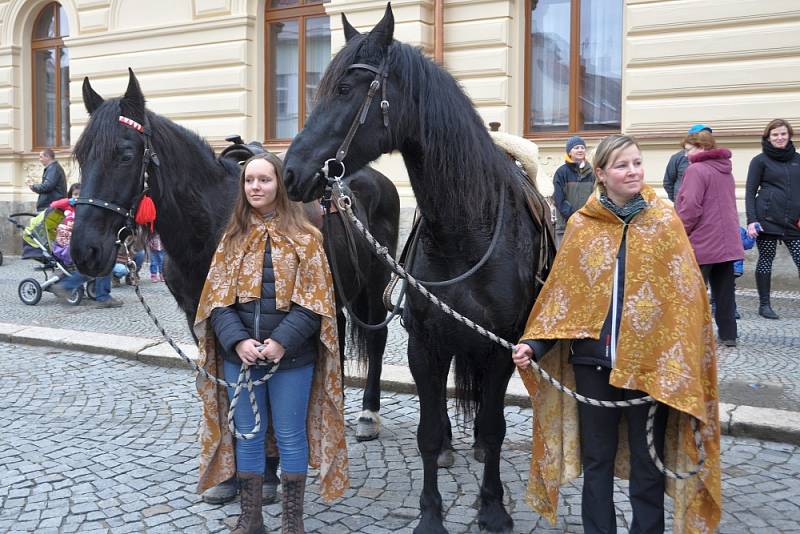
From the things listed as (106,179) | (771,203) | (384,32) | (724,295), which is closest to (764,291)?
(771,203)

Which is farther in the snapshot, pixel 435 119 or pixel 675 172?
pixel 675 172

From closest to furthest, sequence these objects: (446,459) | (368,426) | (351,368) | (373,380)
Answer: (446,459) < (368,426) < (373,380) < (351,368)

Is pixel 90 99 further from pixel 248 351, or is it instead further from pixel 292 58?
pixel 292 58

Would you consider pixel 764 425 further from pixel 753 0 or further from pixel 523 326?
pixel 753 0

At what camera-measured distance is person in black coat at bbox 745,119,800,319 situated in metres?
7.23

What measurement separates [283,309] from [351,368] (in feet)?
9.56

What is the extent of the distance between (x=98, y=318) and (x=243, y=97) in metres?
5.24

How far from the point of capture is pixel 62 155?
14125 millimetres

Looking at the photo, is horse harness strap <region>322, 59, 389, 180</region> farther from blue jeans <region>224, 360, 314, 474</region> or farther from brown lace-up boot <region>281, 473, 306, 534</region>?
brown lace-up boot <region>281, 473, 306, 534</region>

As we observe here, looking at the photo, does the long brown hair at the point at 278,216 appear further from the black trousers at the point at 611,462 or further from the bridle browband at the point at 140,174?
the black trousers at the point at 611,462

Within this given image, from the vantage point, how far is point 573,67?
10.2 metres

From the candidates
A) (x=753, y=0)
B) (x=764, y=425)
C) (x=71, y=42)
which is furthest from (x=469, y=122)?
(x=71, y=42)

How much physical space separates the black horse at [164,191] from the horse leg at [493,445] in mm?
1105

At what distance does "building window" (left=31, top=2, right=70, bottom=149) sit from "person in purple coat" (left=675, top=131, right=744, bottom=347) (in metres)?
12.5
